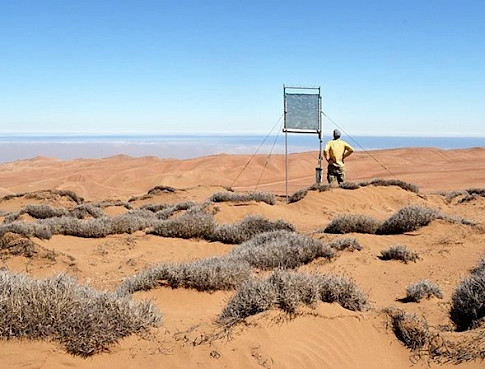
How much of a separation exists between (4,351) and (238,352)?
1.82 metres

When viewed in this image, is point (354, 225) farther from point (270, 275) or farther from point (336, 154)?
point (270, 275)

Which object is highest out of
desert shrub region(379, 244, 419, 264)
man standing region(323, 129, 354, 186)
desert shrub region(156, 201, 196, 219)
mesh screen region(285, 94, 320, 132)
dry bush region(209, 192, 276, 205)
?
mesh screen region(285, 94, 320, 132)

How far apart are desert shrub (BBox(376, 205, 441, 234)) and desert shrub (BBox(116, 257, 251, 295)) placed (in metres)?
5.03

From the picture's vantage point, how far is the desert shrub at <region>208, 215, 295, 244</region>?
34.1 feet

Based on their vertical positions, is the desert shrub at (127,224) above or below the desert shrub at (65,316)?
below

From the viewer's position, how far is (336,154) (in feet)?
51.4

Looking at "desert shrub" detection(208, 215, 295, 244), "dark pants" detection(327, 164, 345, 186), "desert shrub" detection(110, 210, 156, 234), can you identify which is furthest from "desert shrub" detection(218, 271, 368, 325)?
"dark pants" detection(327, 164, 345, 186)

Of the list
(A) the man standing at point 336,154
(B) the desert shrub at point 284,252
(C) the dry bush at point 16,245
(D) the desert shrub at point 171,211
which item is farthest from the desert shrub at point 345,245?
(A) the man standing at point 336,154

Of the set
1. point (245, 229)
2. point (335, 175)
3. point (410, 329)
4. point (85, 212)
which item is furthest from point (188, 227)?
point (335, 175)

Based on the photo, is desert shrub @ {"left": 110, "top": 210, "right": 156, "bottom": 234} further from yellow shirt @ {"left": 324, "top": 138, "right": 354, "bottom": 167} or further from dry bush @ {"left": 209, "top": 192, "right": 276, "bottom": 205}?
yellow shirt @ {"left": 324, "top": 138, "right": 354, "bottom": 167}

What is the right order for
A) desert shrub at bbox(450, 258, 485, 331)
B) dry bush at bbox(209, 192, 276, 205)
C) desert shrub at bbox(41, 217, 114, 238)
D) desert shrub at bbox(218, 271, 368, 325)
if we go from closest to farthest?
desert shrub at bbox(218, 271, 368, 325) < desert shrub at bbox(450, 258, 485, 331) < desert shrub at bbox(41, 217, 114, 238) < dry bush at bbox(209, 192, 276, 205)

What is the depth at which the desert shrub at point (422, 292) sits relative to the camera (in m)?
6.16

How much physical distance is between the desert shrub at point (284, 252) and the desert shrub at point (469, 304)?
2.94 m

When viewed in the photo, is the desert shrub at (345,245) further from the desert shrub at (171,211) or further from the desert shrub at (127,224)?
the desert shrub at (171,211)
